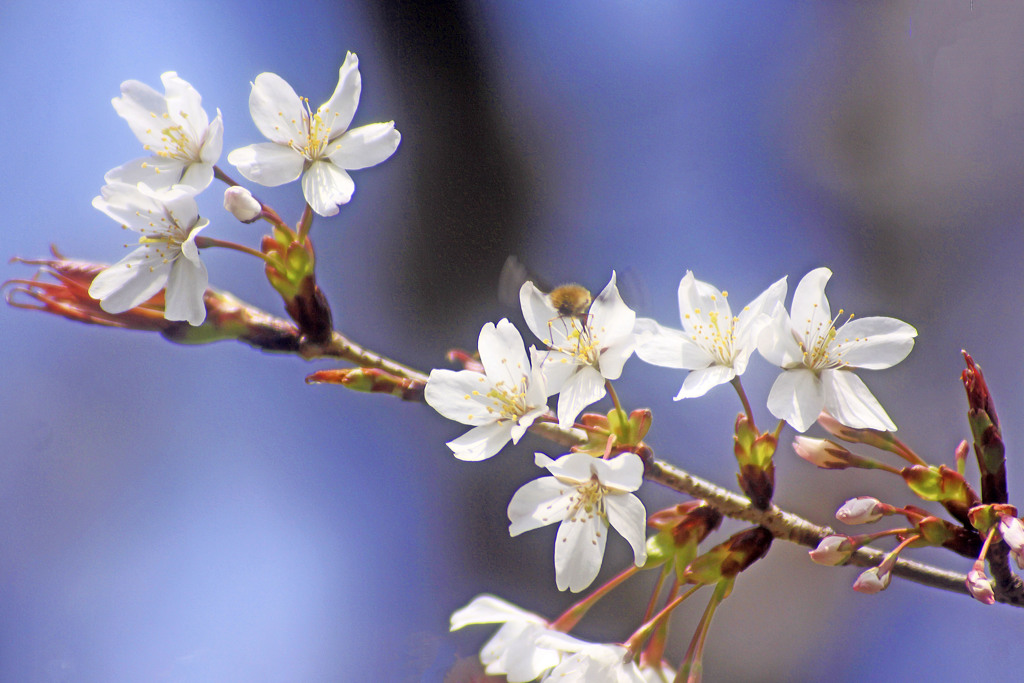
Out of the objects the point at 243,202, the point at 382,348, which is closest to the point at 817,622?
the point at 382,348

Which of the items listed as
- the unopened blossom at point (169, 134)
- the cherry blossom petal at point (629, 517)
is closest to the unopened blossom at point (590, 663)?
the cherry blossom petal at point (629, 517)

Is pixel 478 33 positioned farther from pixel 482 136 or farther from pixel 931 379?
pixel 931 379

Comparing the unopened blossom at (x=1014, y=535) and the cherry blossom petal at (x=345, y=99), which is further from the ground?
the cherry blossom petal at (x=345, y=99)

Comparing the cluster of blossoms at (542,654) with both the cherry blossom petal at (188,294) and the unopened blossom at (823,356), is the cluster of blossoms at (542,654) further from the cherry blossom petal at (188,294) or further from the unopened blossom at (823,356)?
the cherry blossom petal at (188,294)

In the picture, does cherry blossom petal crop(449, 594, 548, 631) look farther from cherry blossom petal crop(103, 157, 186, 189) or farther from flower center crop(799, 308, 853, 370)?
cherry blossom petal crop(103, 157, 186, 189)

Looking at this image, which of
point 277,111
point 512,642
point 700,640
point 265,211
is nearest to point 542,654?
point 512,642

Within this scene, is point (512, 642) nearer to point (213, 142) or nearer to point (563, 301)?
point (563, 301)
